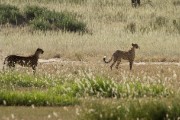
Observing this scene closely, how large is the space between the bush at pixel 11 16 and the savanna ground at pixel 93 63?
81.0 inches

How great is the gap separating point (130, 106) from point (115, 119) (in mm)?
425

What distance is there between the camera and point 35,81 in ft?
65.7

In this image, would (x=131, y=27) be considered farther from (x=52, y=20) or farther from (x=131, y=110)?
(x=131, y=110)

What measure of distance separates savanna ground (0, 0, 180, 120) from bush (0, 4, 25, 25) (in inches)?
81.0

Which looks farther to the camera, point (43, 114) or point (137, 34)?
point (137, 34)

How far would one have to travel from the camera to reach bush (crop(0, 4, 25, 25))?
47688 mm

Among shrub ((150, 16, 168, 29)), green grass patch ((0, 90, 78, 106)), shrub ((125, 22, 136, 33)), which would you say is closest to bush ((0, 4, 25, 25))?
shrub ((125, 22, 136, 33))

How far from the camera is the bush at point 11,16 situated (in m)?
47.7

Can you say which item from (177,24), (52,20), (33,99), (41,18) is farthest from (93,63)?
(41,18)

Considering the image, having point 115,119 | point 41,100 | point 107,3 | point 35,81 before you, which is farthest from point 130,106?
point 107,3

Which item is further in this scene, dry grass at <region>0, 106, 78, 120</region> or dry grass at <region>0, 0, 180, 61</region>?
dry grass at <region>0, 0, 180, 61</region>

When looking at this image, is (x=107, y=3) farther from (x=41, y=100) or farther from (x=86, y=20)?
(x=41, y=100)

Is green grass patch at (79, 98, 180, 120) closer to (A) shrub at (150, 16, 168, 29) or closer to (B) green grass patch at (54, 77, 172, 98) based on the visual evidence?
(B) green grass patch at (54, 77, 172, 98)

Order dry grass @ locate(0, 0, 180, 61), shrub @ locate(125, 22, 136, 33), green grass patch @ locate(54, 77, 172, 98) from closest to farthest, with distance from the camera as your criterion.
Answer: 1. green grass patch @ locate(54, 77, 172, 98)
2. dry grass @ locate(0, 0, 180, 61)
3. shrub @ locate(125, 22, 136, 33)
